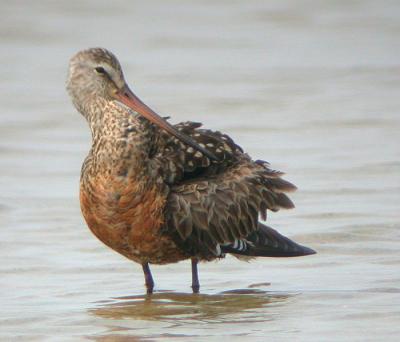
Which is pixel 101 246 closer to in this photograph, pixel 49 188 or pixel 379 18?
pixel 49 188

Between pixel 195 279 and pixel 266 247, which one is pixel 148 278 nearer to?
pixel 195 279

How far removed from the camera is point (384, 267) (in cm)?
922

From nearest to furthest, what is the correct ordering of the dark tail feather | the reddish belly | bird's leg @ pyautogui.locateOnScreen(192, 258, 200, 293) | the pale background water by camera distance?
the pale background water < the reddish belly < bird's leg @ pyautogui.locateOnScreen(192, 258, 200, 293) < the dark tail feather

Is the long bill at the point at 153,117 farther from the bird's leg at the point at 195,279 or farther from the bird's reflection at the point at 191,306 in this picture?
the bird's reflection at the point at 191,306

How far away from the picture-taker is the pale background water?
317 inches

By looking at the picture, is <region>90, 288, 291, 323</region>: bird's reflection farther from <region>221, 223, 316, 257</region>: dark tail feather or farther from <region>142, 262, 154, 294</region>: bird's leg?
<region>221, 223, 316, 257</region>: dark tail feather

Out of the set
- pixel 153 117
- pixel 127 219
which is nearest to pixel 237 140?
pixel 153 117

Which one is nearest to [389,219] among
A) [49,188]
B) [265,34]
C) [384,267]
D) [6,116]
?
[384,267]

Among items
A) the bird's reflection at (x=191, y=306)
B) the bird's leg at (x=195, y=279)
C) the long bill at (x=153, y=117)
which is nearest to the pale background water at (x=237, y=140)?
the bird's reflection at (x=191, y=306)

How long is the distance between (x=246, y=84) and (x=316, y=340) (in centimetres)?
959

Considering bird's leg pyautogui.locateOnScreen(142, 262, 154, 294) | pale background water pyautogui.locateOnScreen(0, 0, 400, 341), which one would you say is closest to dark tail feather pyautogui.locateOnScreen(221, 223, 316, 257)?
pale background water pyautogui.locateOnScreen(0, 0, 400, 341)

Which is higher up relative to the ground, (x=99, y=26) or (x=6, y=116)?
(x=99, y=26)

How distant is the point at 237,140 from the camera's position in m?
14.0

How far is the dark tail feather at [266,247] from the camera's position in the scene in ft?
30.6
